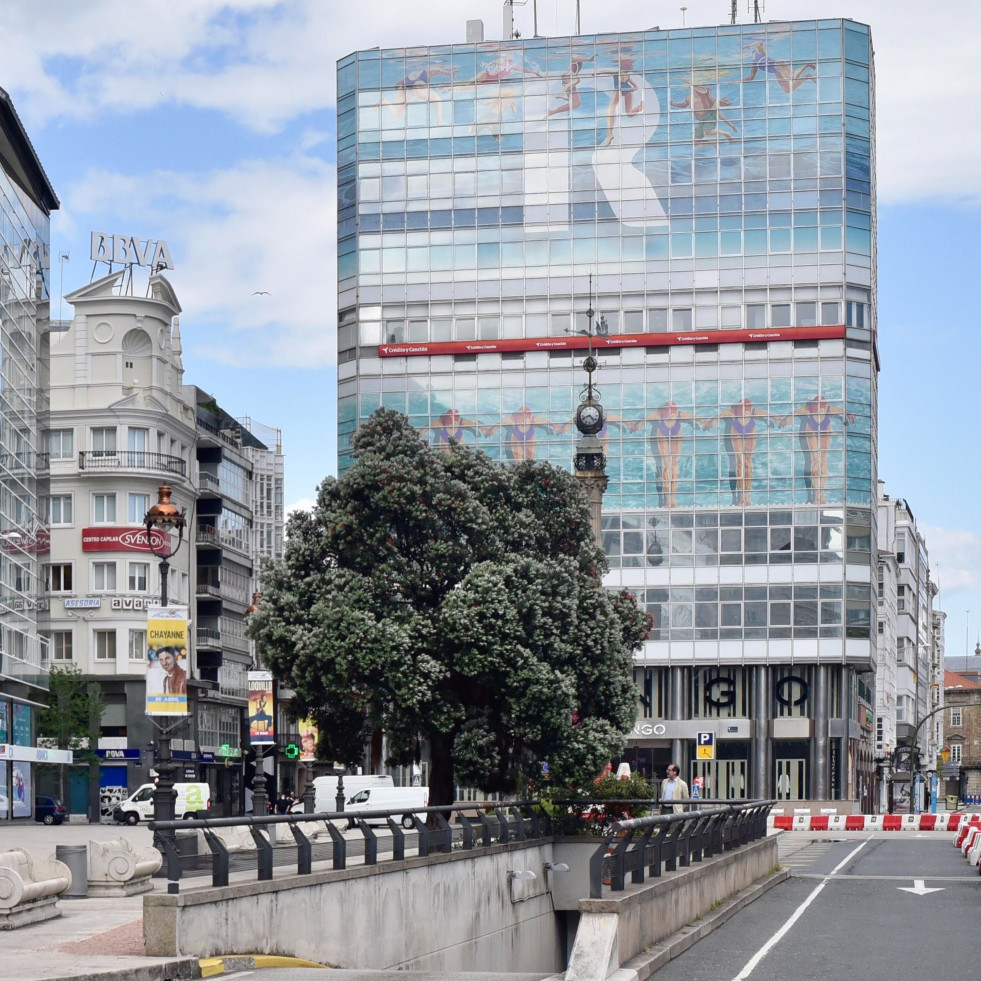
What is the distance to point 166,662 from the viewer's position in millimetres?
30625

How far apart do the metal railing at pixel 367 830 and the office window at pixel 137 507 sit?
55.6 meters

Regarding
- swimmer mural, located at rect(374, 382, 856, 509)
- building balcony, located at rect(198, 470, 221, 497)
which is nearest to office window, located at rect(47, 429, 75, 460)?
building balcony, located at rect(198, 470, 221, 497)

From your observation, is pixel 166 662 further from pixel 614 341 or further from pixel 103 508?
pixel 614 341

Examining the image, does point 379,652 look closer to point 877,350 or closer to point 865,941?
point 865,941

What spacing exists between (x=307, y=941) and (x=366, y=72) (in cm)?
7841

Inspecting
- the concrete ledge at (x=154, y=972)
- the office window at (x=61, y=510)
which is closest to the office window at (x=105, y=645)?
the office window at (x=61, y=510)

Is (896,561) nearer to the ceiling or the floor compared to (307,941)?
nearer to the ceiling

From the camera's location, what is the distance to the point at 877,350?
Result: 94.3 meters

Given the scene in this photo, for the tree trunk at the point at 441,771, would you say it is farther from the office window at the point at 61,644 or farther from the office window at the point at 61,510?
the office window at the point at 61,510

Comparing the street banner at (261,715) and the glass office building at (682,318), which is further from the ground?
the glass office building at (682,318)

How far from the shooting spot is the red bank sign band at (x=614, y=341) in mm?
87375

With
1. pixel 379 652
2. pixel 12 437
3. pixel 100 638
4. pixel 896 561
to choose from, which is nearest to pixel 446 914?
pixel 379 652

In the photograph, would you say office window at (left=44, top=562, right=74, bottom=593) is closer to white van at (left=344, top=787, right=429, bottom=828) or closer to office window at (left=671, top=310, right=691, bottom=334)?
white van at (left=344, top=787, right=429, bottom=828)

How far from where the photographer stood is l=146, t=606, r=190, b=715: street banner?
99.8ft
